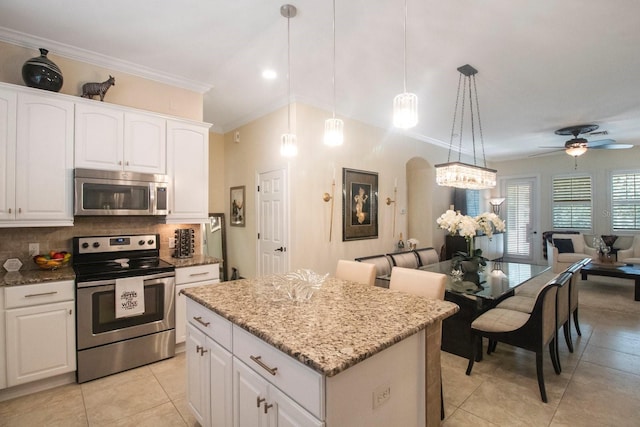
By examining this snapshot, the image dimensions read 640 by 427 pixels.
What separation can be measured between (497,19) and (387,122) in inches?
102

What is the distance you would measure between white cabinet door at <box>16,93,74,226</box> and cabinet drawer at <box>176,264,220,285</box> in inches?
41.5

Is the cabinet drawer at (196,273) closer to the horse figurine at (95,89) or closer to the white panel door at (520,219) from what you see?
the horse figurine at (95,89)

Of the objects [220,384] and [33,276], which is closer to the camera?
[220,384]

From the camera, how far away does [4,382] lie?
222cm

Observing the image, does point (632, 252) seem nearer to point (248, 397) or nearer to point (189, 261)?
point (248, 397)

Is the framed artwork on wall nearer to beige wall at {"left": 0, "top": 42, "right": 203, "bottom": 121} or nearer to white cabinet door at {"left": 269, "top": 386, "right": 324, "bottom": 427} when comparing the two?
beige wall at {"left": 0, "top": 42, "right": 203, "bottom": 121}

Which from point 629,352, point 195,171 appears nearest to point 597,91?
point 629,352

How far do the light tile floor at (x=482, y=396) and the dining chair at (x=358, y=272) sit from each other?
1.07 m

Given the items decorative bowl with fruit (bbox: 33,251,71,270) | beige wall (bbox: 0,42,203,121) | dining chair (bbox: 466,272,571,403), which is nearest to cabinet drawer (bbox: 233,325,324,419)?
dining chair (bbox: 466,272,571,403)

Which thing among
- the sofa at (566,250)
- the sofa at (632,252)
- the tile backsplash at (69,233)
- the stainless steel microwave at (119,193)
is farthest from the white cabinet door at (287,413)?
the sofa at (632,252)

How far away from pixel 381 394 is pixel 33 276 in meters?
2.82

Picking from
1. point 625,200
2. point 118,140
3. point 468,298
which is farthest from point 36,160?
point 625,200

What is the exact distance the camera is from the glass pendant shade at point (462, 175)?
11.8ft

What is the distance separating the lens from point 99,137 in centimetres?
280
